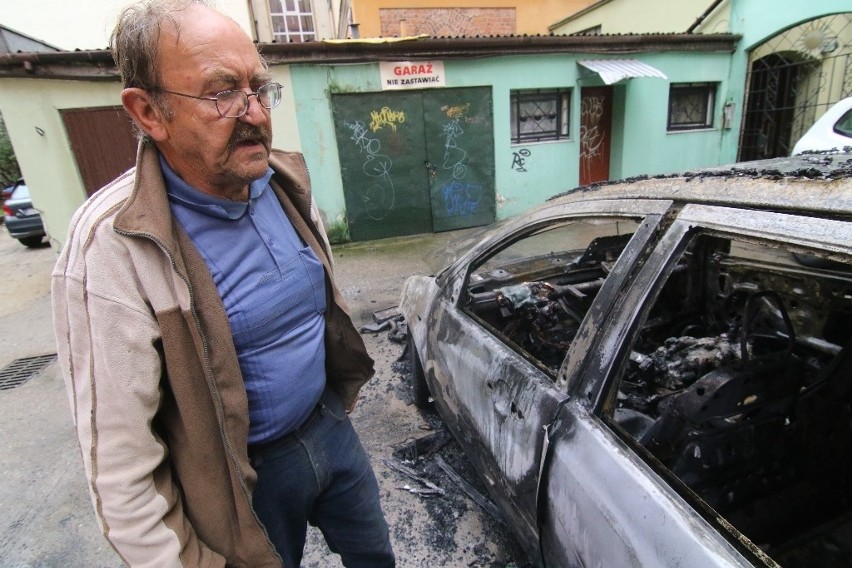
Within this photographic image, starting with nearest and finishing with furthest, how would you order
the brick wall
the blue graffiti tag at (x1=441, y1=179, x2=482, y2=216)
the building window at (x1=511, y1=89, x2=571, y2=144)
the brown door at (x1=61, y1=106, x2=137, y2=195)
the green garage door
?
the brown door at (x1=61, y1=106, x2=137, y2=195) → the green garage door → the blue graffiti tag at (x1=441, y1=179, x2=482, y2=216) → the building window at (x1=511, y1=89, x2=571, y2=144) → the brick wall

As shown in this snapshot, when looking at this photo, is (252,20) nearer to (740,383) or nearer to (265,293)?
(265,293)

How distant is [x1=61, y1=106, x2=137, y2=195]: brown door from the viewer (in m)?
6.72

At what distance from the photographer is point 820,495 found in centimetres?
186

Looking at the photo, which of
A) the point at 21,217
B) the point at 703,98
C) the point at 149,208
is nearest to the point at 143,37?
the point at 149,208

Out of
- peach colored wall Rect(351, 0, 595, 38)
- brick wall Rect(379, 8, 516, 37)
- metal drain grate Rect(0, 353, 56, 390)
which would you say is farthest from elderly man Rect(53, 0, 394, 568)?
brick wall Rect(379, 8, 516, 37)

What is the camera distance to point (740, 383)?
1.60m

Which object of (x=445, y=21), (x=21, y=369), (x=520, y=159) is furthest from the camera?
(x=445, y=21)

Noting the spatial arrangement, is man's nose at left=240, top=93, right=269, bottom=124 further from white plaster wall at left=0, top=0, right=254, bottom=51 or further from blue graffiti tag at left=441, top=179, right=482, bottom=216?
white plaster wall at left=0, top=0, right=254, bottom=51

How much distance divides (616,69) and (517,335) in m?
6.84

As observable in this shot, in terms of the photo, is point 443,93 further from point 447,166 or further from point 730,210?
point 730,210

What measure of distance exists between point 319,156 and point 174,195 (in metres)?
6.43

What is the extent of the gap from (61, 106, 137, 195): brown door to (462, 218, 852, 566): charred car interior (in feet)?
22.3

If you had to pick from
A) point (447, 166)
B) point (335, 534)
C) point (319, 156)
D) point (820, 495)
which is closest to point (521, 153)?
point (447, 166)

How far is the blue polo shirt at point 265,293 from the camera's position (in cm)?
110
